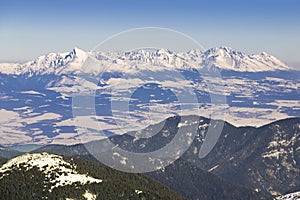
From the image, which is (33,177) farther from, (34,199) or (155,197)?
(155,197)

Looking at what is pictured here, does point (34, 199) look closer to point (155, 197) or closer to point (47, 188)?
point (47, 188)

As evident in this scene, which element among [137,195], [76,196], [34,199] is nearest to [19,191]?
[34,199]

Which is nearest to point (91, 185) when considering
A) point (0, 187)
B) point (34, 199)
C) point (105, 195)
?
point (105, 195)

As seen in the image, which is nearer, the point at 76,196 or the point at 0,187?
the point at 76,196

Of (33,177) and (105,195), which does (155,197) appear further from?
(33,177)

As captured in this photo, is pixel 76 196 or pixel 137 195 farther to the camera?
pixel 137 195

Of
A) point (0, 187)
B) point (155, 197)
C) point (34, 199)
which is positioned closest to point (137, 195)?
point (155, 197)
